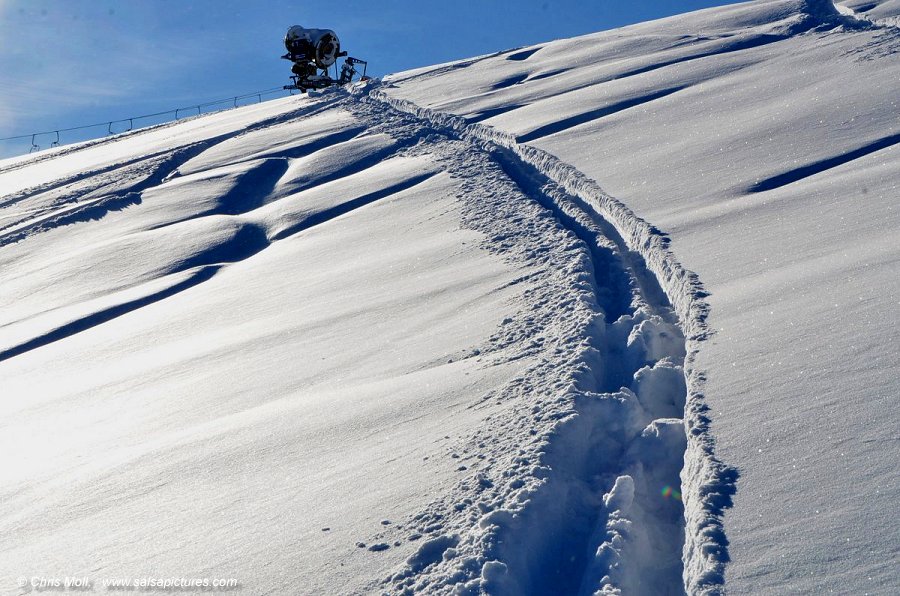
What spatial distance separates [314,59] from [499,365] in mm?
20226

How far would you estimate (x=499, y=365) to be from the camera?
4520 mm

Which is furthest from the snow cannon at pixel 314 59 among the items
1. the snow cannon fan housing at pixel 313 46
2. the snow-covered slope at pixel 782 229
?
the snow-covered slope at pixel 782 229

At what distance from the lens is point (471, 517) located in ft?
10.5

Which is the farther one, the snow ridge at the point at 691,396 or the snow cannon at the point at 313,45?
the snow cannon at the point at 313,45

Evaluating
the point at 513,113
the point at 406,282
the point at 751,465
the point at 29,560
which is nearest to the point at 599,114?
the point at 513,113

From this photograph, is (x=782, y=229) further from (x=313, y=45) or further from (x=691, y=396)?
(x=313, y=45)

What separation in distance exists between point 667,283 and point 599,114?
595cm

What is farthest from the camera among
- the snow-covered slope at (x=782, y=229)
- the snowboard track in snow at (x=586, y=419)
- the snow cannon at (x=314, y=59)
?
the snow cannon at (x=314, y=59)

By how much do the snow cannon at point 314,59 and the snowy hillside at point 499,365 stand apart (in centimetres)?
1304

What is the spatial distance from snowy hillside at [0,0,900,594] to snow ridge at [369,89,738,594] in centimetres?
2

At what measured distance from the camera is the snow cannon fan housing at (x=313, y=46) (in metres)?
23.1

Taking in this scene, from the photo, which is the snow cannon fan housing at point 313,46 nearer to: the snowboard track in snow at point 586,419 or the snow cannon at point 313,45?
the snow cannon at point 313,45

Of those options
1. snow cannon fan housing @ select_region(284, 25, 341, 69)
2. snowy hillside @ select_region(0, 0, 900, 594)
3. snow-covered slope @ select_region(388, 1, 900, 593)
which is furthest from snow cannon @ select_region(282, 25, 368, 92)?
snowy hillside @ select_region(0, 0, 900, 594)

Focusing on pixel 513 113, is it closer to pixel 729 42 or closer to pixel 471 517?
pixel 729 42
